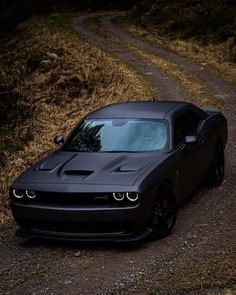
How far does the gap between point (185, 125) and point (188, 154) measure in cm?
72

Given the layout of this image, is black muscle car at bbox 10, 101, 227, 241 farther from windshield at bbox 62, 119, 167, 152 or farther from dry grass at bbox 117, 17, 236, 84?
dry grass at bbox 117, 17, 236, 84

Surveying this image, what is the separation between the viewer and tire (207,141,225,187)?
942 centimetres

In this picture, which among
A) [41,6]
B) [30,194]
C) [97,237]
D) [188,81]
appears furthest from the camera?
[41,6]

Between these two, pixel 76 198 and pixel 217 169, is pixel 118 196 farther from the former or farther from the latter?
pixel 217 169

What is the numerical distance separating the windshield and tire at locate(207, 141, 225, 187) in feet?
4.90

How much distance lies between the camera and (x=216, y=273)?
6.17m

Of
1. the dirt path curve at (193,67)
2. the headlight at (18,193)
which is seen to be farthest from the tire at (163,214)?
the dirt path curve at (193,67)

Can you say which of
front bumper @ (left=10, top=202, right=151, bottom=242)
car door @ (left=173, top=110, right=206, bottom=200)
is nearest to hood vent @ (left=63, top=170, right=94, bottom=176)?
front bumper @ (left=10, top=202, right=151, bottom=242)

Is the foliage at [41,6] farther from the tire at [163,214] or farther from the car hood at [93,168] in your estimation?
the tire at [163,214]

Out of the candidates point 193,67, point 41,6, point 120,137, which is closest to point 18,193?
point 120,137

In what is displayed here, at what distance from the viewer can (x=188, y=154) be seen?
8.34 meters

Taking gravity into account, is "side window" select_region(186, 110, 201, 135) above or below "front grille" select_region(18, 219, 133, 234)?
above

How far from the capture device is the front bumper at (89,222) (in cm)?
683

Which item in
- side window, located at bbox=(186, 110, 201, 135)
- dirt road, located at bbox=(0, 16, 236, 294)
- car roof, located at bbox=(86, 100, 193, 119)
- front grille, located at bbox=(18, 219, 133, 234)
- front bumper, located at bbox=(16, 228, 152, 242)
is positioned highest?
car roof, located at bbox=(86, 100, 193, 119)
